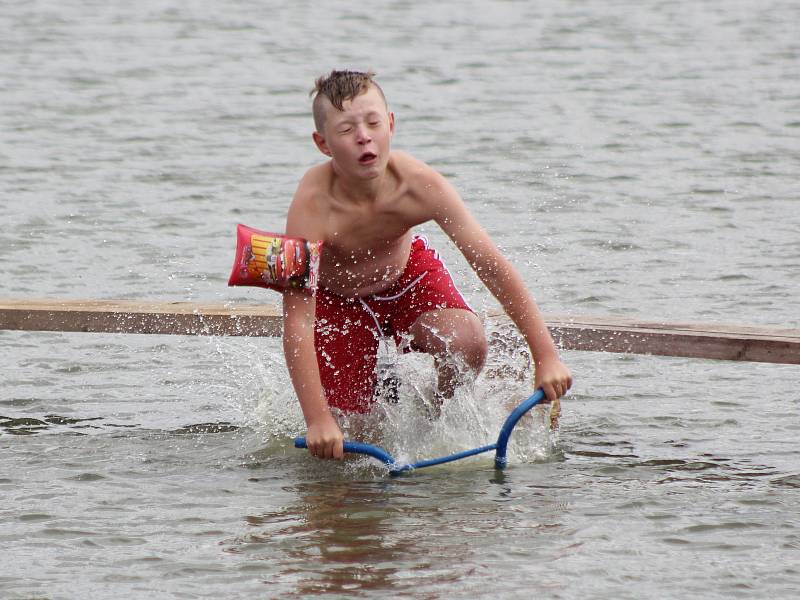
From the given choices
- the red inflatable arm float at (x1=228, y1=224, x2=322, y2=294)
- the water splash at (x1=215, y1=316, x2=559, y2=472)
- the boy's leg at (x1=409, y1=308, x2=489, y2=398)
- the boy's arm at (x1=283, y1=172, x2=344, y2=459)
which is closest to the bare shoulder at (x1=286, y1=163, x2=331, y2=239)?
the boy's arm at (x1=283, y1=172, x2=344, y2=459)

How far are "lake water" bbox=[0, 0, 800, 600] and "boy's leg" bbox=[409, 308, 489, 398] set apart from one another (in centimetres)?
18

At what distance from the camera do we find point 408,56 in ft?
55.2

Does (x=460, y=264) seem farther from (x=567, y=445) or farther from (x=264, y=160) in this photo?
(x=264, y=160)

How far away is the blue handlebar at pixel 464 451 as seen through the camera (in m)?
5.33

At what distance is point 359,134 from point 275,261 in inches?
20.6

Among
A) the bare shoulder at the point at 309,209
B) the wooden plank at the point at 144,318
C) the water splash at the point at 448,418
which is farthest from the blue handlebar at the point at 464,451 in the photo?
the wooden plank at the point at 144,318

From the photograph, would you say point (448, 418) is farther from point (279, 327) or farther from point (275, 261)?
point (275, 261)

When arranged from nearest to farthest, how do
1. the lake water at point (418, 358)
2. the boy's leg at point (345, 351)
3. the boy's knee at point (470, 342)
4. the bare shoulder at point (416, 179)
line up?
the lake water at point (418, 358)
the bare shoulder at point (416, 179)
the boy's knee at point (470, 342)
the boy's leg at point (345, 351)

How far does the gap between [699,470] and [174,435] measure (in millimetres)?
2070

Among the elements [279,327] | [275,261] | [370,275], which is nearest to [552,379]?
[370,275]

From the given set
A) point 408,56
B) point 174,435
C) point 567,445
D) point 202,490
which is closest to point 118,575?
point 202,490

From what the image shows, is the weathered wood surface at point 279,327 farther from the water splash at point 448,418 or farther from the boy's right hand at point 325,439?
the boy's right hand at point 325,439

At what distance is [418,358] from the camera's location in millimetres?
5855

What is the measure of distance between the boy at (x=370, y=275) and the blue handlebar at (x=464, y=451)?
3.1 inches
